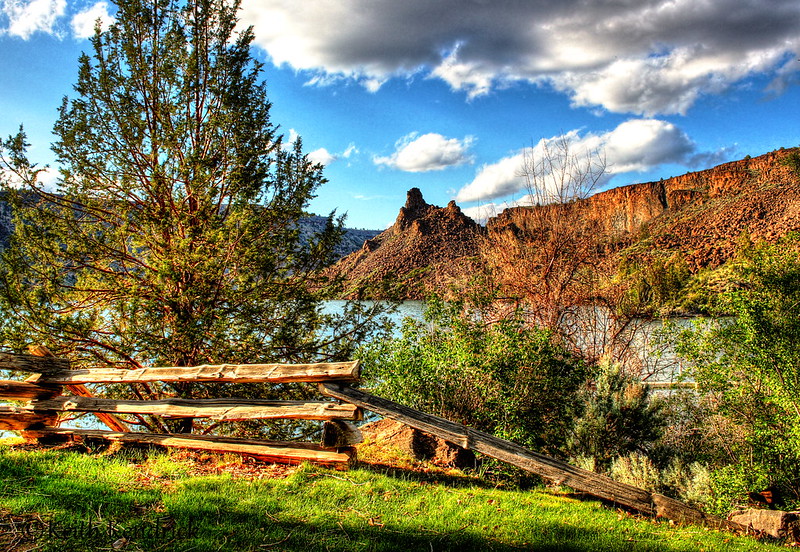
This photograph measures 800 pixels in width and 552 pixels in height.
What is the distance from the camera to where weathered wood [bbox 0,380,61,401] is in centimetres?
543

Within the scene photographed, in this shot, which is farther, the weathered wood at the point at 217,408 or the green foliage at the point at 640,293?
the green foliage at the point at 640,293

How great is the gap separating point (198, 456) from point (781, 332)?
8164mm

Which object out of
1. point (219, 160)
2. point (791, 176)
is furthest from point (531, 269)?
point (791, 176)

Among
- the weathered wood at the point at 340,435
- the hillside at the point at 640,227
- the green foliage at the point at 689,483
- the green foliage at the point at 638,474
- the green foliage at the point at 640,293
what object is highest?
the hillside at the point at 640,227

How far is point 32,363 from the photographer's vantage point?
18.2 feet

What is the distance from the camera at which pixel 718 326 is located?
7.79 meters

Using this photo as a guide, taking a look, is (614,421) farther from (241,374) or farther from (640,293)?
(241,374)

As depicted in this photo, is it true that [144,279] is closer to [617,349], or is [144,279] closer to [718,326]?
[718,326]

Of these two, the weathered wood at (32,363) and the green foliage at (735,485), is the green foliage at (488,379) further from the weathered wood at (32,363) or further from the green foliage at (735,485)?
the weathered wood at (32,363)

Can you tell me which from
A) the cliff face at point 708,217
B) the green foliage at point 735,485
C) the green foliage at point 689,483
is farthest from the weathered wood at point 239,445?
the cliff face at point 708,217

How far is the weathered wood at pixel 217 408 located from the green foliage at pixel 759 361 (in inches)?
230

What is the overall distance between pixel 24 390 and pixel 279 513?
393 centimetres

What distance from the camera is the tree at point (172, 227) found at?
697 centimetres

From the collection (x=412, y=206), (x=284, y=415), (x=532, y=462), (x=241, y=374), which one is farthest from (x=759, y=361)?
(x=412, y=206)
